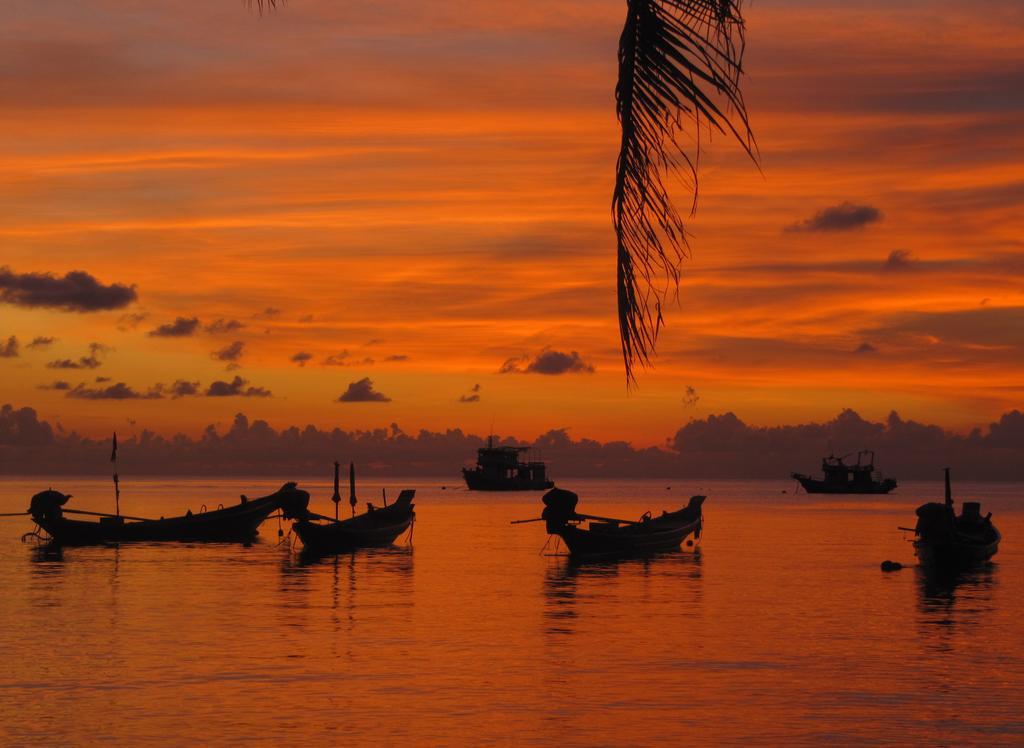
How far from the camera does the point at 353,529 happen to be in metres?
71.8

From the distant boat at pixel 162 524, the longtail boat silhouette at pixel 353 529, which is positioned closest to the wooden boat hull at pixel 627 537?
the longtail boat silhouette at pixel 353 529

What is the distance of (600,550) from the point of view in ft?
216

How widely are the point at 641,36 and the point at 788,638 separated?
3640 cm

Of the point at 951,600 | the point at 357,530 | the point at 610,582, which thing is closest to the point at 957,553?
the point at 951,600

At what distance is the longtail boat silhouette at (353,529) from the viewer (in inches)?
2693

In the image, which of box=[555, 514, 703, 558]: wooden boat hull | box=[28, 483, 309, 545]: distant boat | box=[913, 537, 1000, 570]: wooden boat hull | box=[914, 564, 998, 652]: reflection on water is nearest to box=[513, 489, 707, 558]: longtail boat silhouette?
box=[555, 514, 703, 558]: wooden boat hull

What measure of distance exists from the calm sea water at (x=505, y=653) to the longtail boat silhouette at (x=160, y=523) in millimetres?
7767

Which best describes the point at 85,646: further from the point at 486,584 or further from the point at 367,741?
the point at 486,584

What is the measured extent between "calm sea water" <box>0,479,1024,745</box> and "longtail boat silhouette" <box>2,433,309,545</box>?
777cm

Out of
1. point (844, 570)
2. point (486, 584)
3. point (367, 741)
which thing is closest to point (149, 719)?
point (367, 741)

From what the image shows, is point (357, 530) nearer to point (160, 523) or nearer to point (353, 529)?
point (353, 529)

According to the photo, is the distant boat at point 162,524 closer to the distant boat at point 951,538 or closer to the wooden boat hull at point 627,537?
the wooden boat hull at point 627,537

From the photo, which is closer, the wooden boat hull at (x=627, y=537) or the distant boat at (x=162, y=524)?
the wooden boat hull at (x=627, y=537)

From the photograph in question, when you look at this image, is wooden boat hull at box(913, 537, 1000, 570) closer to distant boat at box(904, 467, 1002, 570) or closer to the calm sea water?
distant boat at box(904, 467, 1002, 570)
